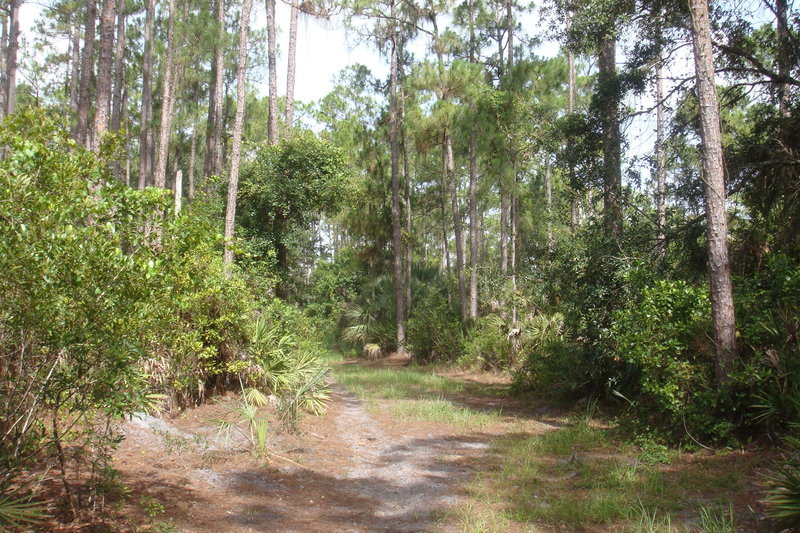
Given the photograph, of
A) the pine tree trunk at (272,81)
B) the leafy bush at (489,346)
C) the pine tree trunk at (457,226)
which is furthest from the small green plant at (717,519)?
the pine tree trunk at (272,81)

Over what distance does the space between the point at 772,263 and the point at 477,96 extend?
14279 mm

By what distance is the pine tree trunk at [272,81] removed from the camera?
20609mm

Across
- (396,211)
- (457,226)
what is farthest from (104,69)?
(457,226)

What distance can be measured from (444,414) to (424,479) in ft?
13.0

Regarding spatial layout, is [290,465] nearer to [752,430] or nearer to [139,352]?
[139,352]

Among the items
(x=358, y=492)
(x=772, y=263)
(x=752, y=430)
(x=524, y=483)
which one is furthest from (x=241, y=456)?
(x=772, y=263)

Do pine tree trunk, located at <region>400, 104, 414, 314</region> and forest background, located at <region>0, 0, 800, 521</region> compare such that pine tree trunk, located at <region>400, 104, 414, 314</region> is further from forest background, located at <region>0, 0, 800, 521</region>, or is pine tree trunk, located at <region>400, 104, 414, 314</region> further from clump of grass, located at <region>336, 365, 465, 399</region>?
clump of grass, located at <region>336, 365, 465, 399</region>

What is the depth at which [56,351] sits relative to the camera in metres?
4.28

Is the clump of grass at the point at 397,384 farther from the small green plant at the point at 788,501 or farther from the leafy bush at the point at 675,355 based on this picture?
the small green plant at the point at 788,501

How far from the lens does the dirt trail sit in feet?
18.5

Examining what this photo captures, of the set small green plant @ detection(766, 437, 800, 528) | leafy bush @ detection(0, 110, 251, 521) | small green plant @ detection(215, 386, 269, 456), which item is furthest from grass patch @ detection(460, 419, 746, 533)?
leafy bush @ detection(0, 110, 251, 521)

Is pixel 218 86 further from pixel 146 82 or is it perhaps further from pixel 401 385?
pixel 401 385

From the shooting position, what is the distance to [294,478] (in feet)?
23.5

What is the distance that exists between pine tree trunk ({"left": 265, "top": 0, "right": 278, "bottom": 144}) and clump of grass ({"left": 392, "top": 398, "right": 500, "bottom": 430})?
11.6 metres
